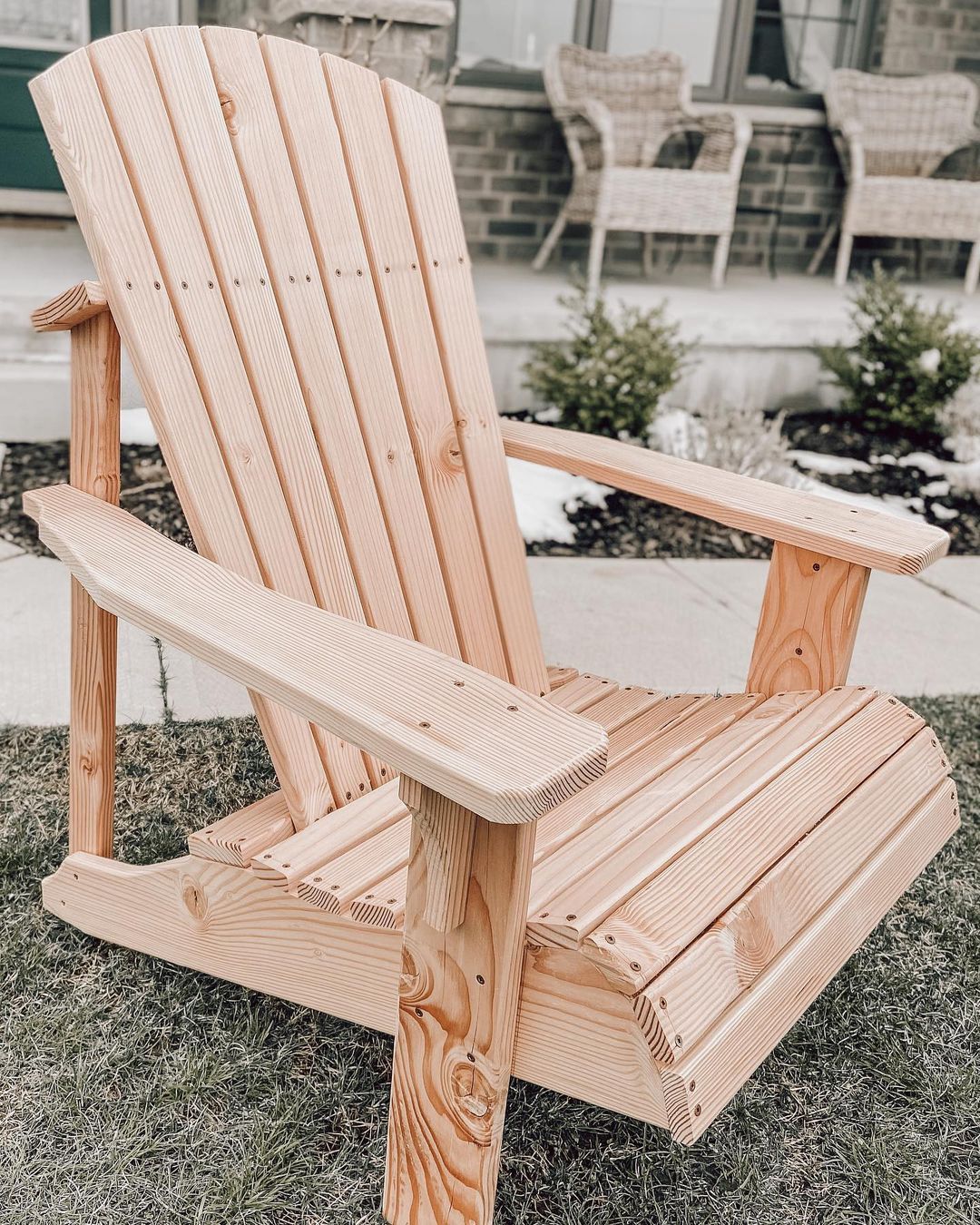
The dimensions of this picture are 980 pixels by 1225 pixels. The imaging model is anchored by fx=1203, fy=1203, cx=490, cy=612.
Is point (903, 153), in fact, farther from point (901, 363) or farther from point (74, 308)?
point (74, 308)

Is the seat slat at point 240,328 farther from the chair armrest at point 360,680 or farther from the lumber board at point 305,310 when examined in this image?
the chair armrest at point 360,680

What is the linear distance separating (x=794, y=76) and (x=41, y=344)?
445cm

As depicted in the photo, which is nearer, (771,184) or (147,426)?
(147,426)

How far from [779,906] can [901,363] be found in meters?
3.65

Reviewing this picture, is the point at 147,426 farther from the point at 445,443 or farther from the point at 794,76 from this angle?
the point at 794,76

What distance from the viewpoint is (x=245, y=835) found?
148 centimetres

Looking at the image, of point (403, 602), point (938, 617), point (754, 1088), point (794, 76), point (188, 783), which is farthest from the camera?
point (794, 76)

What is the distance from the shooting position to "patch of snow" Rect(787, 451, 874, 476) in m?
4.31

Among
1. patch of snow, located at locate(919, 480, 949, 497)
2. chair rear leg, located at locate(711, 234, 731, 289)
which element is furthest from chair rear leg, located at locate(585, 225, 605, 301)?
patch of snow, located at locate(919, 480, 949, 497)

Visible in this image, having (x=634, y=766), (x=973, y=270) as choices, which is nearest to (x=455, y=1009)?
(x=634, y=766)

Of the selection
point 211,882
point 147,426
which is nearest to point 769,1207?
point 211,882

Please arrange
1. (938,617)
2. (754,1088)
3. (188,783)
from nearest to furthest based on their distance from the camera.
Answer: (754,1088), (188,783), (938,617)

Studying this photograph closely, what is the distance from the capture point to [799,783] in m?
1.48

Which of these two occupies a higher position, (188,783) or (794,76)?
(794,76)
